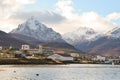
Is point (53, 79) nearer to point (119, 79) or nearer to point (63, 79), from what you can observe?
point (63, 79)

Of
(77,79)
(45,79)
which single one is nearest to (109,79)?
(77,79)

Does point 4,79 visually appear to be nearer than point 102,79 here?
Yes

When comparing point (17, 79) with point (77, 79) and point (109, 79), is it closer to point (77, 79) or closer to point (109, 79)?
point (77, 79)

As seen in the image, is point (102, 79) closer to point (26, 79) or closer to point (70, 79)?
point (70, 79)

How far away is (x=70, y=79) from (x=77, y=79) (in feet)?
7.07

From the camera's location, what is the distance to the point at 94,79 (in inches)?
4653

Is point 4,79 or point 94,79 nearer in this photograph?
point 4,79

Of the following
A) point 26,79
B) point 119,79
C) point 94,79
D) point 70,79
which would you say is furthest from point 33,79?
point 119,79

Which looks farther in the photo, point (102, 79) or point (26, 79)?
point (102, 79)

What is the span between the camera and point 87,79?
117625mm

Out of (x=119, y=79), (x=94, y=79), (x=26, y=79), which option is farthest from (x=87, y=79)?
(x=26, y=79)

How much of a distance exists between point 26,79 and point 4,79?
6.48 m

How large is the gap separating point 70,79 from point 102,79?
1090 cm

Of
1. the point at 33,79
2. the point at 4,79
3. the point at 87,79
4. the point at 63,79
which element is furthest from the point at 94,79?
the point at 4,79
